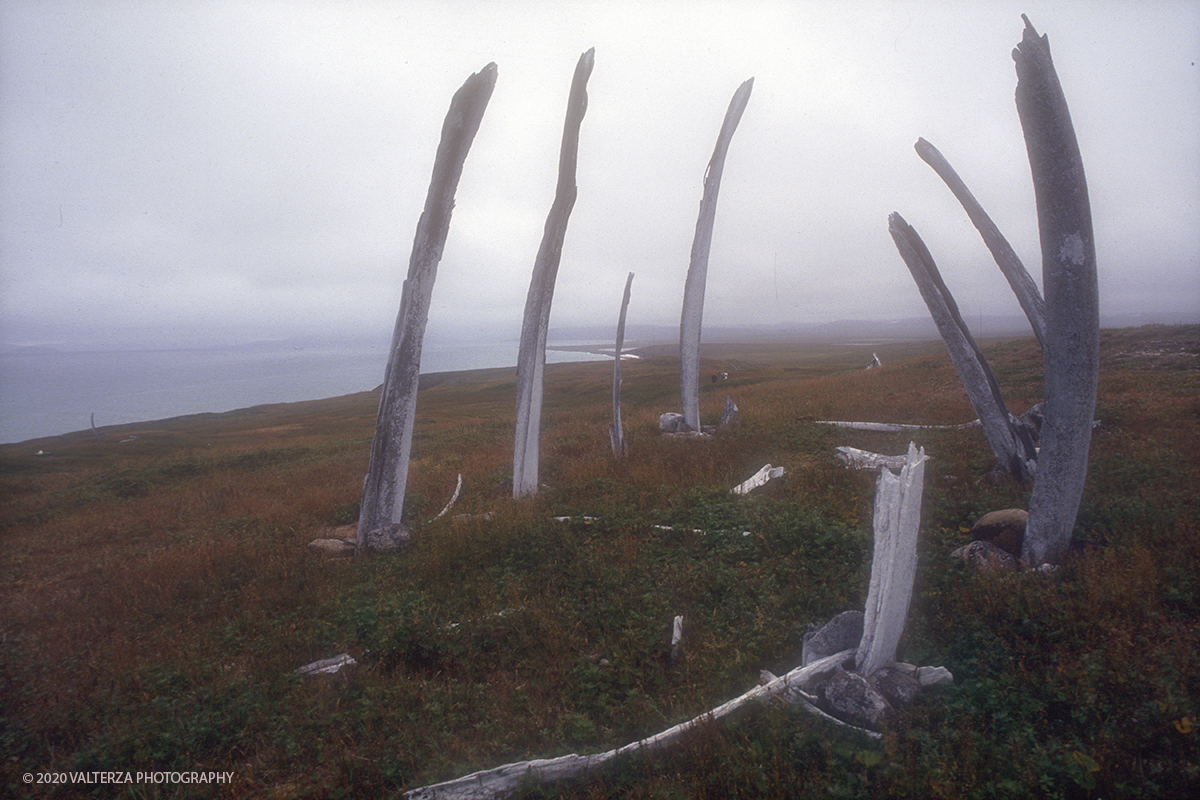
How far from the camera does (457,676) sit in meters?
3.93

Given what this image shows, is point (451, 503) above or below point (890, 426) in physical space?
below

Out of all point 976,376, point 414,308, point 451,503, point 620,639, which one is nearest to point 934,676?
point 620,639

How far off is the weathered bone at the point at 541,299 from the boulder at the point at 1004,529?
5.72 meters

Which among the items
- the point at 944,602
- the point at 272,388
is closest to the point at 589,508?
the point at 944,602

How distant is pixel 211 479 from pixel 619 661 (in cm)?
1559

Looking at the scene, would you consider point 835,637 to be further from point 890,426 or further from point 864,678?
point 890,426

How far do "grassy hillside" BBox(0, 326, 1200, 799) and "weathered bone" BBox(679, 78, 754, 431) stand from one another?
3222 mm

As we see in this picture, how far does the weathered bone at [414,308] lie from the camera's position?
7117 millimetres

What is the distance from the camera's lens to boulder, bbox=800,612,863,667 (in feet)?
11.5

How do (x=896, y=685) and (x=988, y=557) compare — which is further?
(x=988, y=557)

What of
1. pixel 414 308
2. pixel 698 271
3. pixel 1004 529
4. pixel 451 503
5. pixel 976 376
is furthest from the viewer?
pixel 698 271

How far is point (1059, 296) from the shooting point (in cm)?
429

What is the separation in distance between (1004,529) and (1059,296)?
2.11 meters

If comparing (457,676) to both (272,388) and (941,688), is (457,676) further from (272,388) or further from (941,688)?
(272,388)
